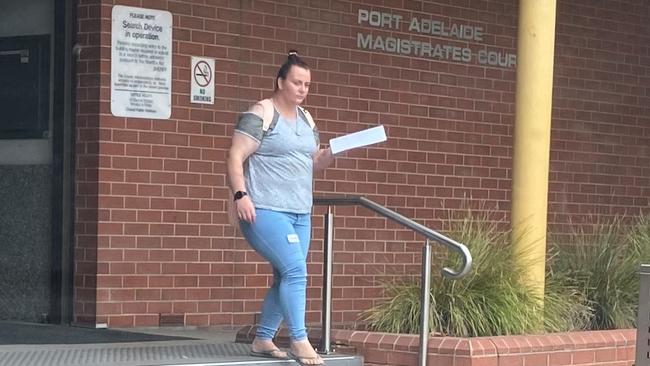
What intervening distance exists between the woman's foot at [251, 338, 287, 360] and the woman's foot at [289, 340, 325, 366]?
155 mm

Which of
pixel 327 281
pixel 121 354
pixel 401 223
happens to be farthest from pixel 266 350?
pixel 401 223

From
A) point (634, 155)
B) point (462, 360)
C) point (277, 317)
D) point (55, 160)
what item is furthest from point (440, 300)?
point (634, 155)

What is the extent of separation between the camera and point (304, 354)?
786cm

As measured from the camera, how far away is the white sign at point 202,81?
1082 cm

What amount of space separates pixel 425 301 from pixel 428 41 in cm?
456

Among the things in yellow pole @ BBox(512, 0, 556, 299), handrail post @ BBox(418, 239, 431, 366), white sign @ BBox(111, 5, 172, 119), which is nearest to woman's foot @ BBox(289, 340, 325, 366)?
handrail post @ BBox(418, 239, 431, 366)

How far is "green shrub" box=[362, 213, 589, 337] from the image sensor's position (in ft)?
30.0

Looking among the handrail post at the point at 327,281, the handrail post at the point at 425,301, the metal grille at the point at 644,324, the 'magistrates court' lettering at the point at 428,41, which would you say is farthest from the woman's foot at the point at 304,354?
the 'magistrates court' lettering at the point at 428,41

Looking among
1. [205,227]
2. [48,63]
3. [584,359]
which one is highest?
[48,63]

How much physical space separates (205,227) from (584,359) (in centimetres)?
332

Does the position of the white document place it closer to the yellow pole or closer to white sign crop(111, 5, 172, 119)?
the yellow pole

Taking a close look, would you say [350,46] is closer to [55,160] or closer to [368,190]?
[368,190]

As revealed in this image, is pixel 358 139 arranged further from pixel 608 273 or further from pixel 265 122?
pixel 608 273

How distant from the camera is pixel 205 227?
11.0 m
